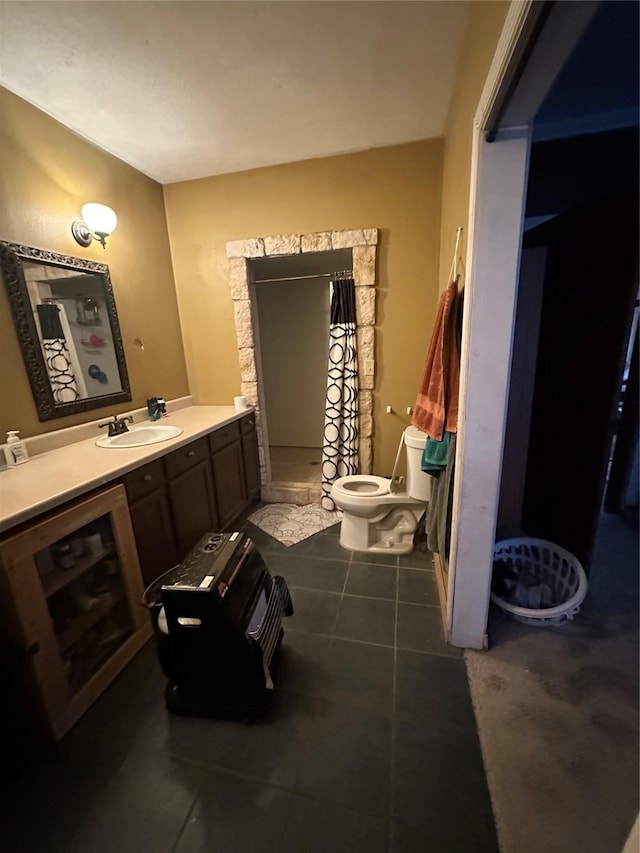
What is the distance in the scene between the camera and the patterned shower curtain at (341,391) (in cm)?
245

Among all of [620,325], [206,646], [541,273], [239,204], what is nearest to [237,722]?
[206,646]

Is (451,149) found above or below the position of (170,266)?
above

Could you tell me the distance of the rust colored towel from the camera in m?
1.44

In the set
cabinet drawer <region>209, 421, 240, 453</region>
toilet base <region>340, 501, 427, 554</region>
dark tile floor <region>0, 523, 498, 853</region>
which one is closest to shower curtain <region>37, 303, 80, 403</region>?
cabinet drawer <region>209, 421, 240, 453</region>

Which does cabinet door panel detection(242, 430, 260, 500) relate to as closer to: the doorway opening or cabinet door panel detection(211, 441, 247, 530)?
cabinet door panel detection(211, 441, 247, 530)

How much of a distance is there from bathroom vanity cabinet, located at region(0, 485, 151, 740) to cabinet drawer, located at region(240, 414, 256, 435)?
1.20m

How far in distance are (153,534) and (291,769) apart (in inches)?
43.6

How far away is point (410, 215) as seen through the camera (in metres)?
2.23

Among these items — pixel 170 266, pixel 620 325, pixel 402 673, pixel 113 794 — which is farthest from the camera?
pixel 170 266

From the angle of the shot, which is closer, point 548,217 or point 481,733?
point 481,733

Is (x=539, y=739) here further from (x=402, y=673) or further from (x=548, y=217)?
(x=548, y=217)

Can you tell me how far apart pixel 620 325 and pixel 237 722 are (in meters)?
2.32

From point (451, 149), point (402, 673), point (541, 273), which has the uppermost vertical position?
point (451, 149)

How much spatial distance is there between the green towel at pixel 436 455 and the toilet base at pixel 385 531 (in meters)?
0.59
